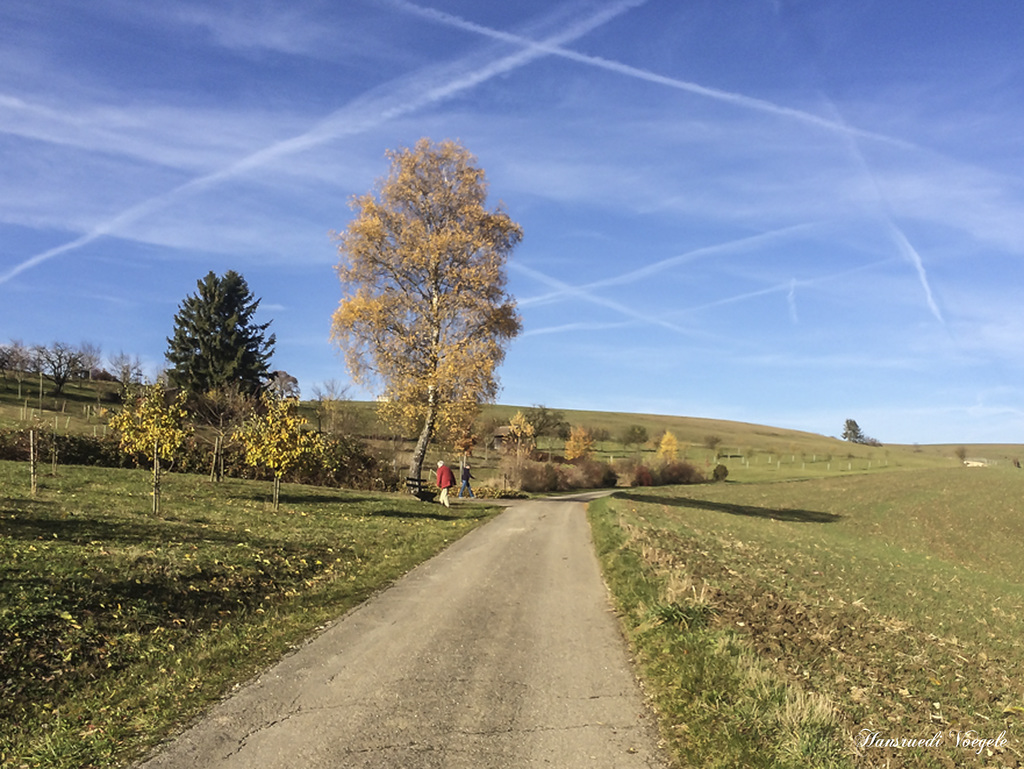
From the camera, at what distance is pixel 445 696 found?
5906 millimetres

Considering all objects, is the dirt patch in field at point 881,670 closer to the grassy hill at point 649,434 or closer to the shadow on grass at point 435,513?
the shadow on grass at point 435,513

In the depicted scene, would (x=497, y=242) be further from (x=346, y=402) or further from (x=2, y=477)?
(x=346, y=402)

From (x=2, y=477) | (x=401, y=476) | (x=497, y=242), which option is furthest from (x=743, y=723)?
(x=401, y=476)

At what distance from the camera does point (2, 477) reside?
1733 cm

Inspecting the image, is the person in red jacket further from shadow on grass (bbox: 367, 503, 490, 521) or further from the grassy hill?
the grassy hill

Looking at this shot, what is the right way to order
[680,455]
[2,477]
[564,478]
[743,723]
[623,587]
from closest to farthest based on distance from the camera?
[743,723]
[623,587]
[2,477]
[564,478]
[680,455]

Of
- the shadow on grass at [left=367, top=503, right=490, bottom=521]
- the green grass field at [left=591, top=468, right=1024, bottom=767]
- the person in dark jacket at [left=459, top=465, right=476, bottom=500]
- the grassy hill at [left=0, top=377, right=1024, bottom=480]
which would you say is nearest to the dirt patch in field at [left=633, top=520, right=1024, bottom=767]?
the green grass field at [left=591, top=468, right=1024, bottom=767]

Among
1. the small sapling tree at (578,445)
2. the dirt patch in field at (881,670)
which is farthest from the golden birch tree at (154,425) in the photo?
the small sapling tree at (578,445)

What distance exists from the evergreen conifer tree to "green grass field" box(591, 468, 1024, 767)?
40510mm

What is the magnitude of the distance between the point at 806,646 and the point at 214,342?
177 feet

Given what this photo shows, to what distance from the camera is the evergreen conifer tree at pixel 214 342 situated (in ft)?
174

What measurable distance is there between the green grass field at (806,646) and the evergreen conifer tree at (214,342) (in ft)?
133

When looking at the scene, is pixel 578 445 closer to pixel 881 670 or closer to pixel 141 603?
pixel 881 670

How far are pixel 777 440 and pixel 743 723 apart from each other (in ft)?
494
